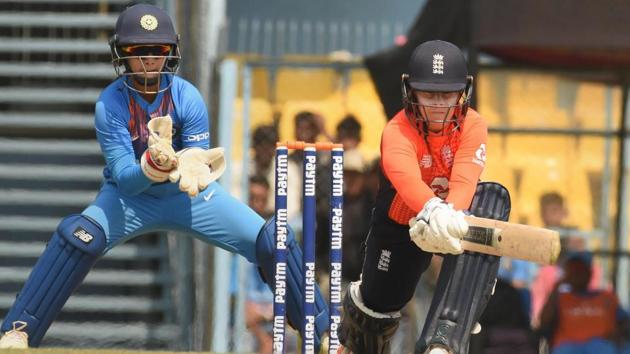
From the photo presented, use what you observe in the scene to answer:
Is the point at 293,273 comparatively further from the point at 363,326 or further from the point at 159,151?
the point at 159,151

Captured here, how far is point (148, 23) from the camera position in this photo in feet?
22.3

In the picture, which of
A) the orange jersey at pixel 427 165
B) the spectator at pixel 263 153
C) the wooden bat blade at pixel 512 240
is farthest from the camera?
the spectator at pixel 263 153

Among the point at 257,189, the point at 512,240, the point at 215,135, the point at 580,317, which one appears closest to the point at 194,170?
the point at 512,240

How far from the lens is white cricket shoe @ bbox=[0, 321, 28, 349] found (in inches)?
261

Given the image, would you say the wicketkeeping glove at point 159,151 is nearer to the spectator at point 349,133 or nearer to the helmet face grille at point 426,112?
the helmet face grille at point 426,112

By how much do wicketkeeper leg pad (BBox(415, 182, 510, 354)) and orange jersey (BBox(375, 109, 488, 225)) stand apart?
0.12 meters

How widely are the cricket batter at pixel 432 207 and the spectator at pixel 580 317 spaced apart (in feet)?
10.6

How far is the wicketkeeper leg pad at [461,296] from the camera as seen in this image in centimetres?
584

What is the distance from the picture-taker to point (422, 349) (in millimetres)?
5836

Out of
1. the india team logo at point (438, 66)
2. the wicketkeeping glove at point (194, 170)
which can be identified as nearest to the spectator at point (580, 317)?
the wicketkeeping glove at point (194, 170)

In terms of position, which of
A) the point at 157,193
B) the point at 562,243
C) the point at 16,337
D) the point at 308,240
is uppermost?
the point at 157,193

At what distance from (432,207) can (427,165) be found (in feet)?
1.74

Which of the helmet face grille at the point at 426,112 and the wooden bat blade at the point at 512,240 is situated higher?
the helmet face grille at the point at 426,112

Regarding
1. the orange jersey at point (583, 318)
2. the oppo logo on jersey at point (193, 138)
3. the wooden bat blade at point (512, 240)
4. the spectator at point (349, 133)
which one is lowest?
the orange jersey at point (583, 318)
